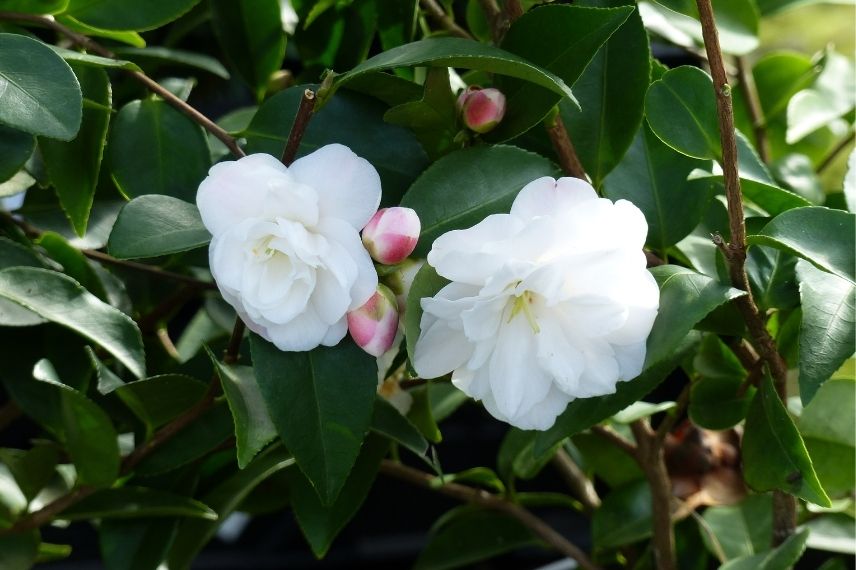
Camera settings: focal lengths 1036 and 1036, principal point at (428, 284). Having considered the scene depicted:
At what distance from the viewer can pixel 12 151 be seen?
55 centimetres

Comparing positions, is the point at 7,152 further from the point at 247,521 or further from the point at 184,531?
the point at 247,521

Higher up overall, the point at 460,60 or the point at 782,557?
the point at 460,60

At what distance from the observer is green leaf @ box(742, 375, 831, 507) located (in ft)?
1.70

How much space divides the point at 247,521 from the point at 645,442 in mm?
811

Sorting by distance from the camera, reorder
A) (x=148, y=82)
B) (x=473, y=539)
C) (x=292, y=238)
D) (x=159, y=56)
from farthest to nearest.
Result: (x=473, y=539)
(x=159, y=56)
(x=148, y=82)
(x=292, y=238)

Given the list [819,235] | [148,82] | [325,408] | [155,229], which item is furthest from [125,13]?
[819,235]

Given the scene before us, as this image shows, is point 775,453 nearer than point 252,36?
Yes

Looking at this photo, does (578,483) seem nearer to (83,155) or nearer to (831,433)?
(831,433)

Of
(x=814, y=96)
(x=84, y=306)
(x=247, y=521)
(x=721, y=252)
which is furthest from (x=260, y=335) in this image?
(x=247, y=521)

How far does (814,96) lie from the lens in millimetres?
766

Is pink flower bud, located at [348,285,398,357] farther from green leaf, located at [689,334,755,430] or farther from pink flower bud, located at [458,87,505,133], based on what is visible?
green leaf, located at [689,334,755,430]

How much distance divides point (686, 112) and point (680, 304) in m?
0.13

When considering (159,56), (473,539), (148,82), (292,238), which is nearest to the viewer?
(292,238)

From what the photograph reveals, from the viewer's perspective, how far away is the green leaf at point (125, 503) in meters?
0.63
